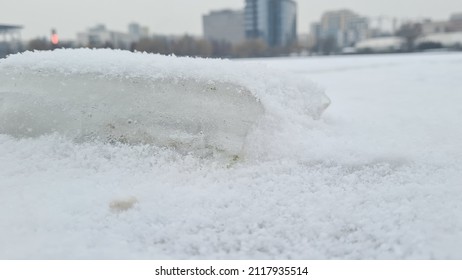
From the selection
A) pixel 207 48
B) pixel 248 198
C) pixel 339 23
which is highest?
pixel 339 23

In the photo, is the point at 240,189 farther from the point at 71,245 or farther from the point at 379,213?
the point at 71,245

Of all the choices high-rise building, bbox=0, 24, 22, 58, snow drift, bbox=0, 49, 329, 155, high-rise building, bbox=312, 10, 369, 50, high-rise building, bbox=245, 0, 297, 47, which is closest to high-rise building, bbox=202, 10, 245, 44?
high-rise building, bbox=245, 0, 297, 47

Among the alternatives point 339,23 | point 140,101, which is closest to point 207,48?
point 140,101

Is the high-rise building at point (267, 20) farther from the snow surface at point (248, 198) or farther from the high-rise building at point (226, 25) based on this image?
the snow surface at point (248, 198)

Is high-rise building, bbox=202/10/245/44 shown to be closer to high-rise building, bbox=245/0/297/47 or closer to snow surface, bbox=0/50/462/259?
high-rise building, bbox=245/0/297/47

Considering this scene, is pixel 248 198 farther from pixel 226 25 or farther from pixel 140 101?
pixel 226 25

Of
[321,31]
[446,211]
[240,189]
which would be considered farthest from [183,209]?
[321,31]
